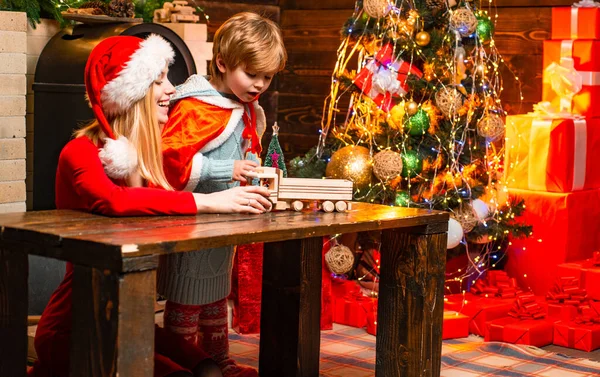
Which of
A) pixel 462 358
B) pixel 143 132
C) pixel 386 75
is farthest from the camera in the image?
pixel 386 75

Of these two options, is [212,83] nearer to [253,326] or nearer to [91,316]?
[91,316]

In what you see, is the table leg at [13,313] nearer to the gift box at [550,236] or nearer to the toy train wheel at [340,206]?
the toy train wheel at [340,206]

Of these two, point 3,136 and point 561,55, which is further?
Result: point 561,55

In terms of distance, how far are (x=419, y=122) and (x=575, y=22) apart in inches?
40.3

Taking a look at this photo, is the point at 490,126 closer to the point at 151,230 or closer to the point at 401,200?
the point at 401,200

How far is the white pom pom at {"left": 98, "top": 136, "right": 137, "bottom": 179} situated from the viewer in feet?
8.54

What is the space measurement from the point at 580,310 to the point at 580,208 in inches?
26.4

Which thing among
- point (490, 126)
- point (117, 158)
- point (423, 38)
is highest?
point (423, 38)

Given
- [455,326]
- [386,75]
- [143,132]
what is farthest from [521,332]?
[143,132]

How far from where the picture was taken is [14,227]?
2.26 metres

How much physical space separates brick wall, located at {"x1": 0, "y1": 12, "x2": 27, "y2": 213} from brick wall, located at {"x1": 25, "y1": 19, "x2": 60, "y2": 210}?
48cm

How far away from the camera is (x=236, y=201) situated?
8.95 feet

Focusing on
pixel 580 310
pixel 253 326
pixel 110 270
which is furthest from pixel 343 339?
pixel 110 270

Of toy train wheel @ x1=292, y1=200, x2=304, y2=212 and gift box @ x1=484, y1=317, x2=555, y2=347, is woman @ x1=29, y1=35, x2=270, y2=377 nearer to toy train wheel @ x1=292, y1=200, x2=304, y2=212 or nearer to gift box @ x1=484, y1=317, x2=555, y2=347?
toy train wheel @ x1=292, y1=200, x2=304, y2=212
